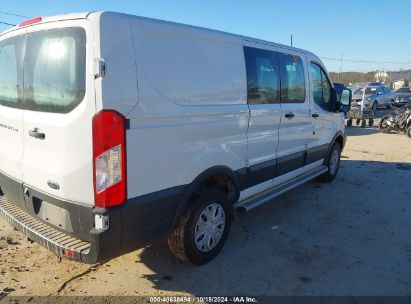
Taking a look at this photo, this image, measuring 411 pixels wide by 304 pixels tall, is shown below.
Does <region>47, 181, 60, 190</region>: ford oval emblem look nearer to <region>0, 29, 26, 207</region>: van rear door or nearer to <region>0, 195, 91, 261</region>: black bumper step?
<region>0, 195, 91, 261</region>: black bumper step

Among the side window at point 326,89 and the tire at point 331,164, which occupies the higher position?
the side window at point 326,89

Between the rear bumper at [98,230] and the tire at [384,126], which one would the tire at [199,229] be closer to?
the rear bumper at [98,230]

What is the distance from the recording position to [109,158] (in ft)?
8.84

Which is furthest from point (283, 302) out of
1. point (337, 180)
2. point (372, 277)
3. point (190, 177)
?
point (337, 180)

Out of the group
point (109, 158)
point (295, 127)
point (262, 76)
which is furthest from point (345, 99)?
point (109, 158)

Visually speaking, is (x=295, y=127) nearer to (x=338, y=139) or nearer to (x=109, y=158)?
(x=338, y=139)

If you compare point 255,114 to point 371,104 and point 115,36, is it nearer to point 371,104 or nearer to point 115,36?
point 115,36

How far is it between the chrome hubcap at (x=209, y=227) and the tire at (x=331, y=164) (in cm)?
336

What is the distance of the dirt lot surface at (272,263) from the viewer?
3391 millimetres

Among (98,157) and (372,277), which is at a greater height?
(98,157)

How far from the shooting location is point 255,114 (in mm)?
4160

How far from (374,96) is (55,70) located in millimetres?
23422

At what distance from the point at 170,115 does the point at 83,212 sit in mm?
1008

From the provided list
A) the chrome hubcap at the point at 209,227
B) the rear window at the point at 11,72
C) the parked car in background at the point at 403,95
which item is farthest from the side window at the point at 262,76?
the parked car in background at the point at 403,95
